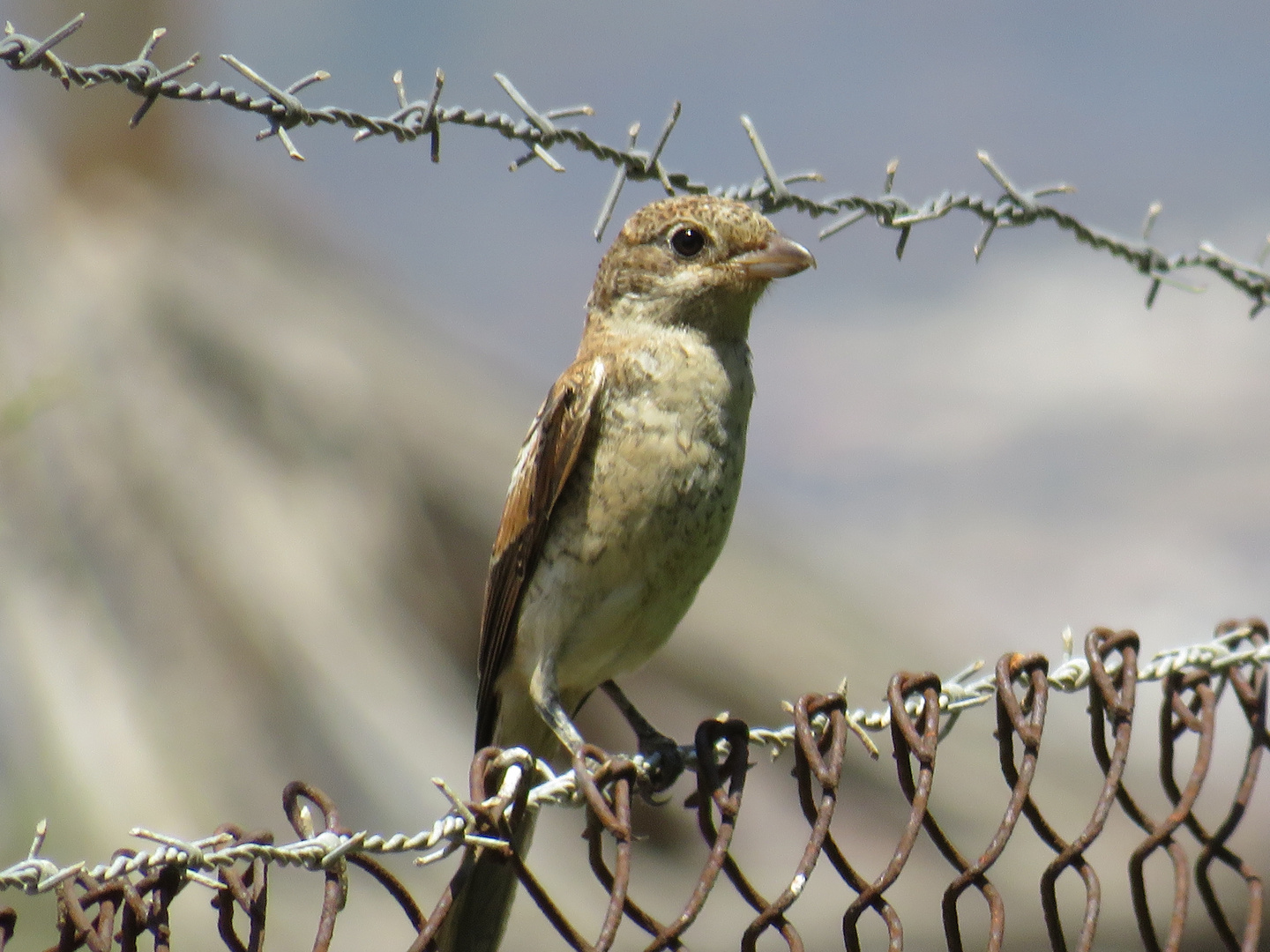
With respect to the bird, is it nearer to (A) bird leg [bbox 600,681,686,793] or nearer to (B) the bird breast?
(B) the bird breast

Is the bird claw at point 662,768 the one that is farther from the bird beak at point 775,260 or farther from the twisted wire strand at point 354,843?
the bird beak at point 775,260

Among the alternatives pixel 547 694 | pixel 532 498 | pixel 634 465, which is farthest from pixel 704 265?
Result: pixel 547 694

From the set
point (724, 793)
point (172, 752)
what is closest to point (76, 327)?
point (172, 752)

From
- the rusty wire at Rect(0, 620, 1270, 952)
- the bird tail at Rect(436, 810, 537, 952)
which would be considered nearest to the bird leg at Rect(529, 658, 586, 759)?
the bird tail at Rect(436, 810, 537, 952)

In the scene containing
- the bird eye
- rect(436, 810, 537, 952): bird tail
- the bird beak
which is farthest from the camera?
the bird eye

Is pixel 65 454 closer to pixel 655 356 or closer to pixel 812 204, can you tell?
pixel 655 356

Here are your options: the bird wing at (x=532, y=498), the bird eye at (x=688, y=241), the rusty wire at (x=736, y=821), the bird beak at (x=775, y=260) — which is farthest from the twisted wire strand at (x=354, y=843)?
the bird eye at (x=688, y=241)

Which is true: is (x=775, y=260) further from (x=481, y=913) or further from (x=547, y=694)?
(x=481, y=913)
